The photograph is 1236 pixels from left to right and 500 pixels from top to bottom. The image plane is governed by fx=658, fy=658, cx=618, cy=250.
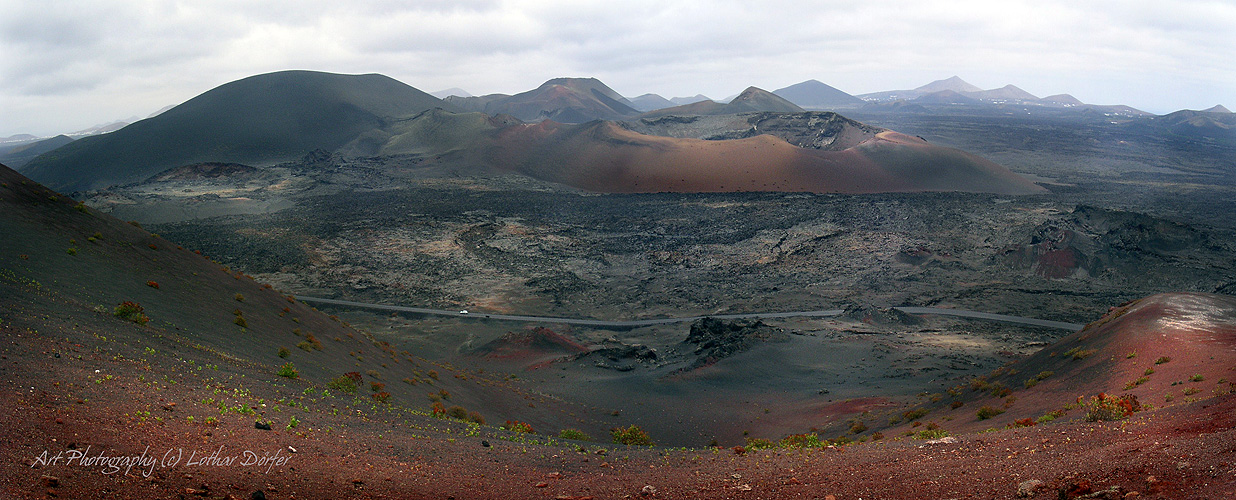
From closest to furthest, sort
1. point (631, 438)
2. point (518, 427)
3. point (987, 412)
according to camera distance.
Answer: point (987, 412), point (518, 427), point (631, 438)

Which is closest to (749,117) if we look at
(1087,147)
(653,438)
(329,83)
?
(1087,147)

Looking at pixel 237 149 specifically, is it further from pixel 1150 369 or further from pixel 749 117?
pixel 1150 369

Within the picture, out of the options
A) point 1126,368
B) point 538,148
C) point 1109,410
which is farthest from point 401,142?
point 1109,410

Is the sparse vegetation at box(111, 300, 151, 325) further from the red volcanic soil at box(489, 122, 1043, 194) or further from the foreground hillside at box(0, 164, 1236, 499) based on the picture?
the red volcanic soil at box(489, 122, 1043, 194)

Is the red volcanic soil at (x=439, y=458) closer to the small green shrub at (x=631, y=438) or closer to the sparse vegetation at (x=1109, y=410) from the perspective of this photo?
the sparse vegetation at (x=1109, y=410)

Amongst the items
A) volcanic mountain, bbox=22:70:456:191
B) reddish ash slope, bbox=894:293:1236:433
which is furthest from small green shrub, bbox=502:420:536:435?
volcanic mountain, bbox=22:70:456:191

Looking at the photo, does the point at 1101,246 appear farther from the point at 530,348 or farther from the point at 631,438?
the point at 631,438
